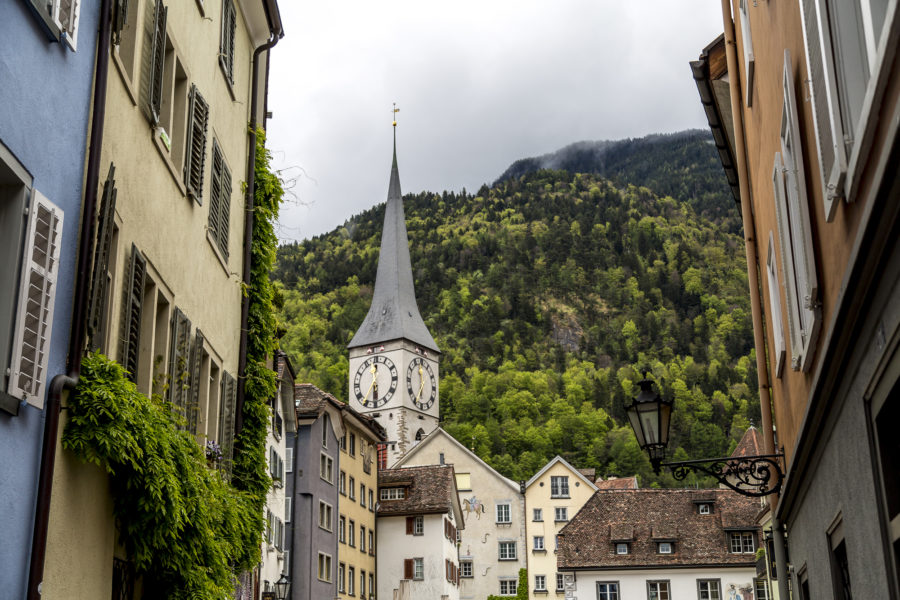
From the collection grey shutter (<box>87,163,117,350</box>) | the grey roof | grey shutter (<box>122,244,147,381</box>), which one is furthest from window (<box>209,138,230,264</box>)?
the grey roof

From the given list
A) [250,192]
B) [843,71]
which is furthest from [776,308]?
[250,192]

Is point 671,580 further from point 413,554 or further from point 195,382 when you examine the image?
point 195,382

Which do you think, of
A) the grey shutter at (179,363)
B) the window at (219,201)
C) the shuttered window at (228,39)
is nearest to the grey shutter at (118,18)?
the grey shutter at (179,363)

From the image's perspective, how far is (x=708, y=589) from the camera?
4769cm

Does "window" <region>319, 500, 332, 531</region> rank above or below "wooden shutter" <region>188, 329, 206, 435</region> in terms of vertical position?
above

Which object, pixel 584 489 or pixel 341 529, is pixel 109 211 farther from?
pixel 584 489

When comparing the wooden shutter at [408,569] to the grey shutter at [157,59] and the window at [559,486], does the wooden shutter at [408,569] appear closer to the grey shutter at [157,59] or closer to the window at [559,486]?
the window at [559,486]

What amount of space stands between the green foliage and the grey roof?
333ft

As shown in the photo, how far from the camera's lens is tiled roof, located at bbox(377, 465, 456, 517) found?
56.6m

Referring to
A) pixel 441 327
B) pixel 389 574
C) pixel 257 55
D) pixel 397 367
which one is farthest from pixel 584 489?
pixel 441 327

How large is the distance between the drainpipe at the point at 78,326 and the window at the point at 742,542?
44198 millimetres

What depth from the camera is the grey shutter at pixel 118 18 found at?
27.9ft

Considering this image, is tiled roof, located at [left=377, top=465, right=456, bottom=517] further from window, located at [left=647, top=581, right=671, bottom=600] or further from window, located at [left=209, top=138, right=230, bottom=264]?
window, located at [left=209, top=138, right=230, bottom=264]

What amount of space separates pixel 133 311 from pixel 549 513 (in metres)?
65.2
